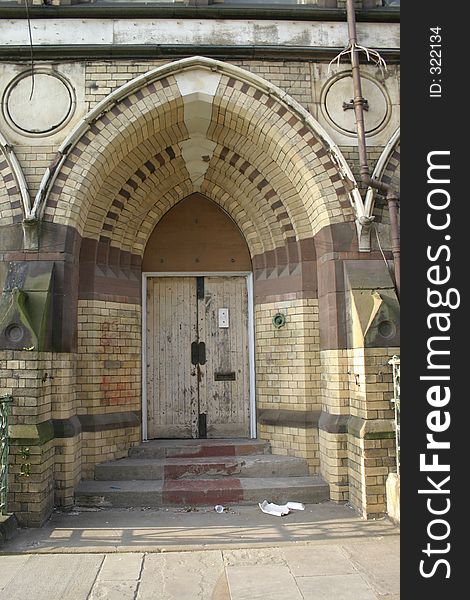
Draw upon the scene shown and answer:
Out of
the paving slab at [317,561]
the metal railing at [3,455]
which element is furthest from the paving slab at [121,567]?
the metal railing at [3,455]

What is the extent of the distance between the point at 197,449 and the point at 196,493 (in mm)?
859

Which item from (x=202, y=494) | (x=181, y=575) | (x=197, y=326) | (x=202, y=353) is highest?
(x=197, y=326)

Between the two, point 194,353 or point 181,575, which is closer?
point 181,575

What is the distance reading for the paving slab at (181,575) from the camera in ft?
13.3

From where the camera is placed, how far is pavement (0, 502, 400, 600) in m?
4.08

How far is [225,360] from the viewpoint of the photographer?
778cm

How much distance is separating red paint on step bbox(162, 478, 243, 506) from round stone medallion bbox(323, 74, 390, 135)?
15.3 feet

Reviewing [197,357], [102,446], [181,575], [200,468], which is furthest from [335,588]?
[197,357]

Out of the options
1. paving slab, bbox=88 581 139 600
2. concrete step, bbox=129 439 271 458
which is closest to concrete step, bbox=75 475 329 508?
concrete step, bbox=129 439 271 458

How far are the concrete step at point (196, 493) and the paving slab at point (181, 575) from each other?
1.40 metres

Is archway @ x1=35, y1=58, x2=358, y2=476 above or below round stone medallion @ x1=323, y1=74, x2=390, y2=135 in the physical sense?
below

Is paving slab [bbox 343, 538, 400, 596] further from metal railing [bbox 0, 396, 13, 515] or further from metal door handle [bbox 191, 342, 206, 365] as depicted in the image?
metal door handle [bbox 191, 342, 206, 365]

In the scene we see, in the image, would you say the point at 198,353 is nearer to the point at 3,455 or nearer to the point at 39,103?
the point at 3,455

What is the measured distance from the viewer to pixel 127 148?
6.91 metres
